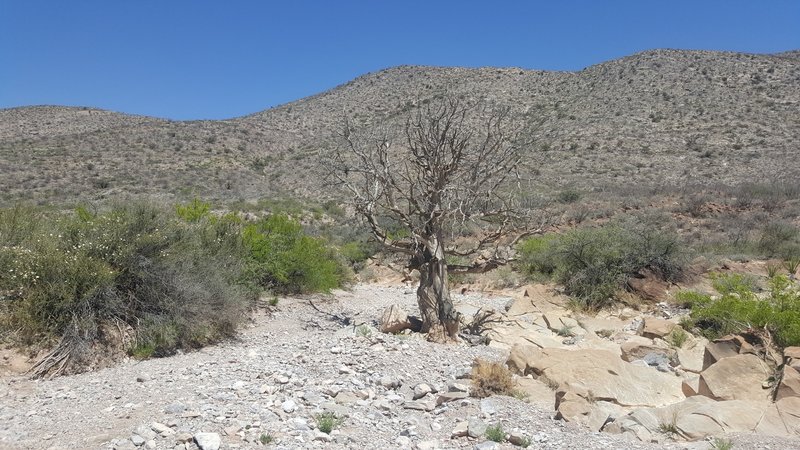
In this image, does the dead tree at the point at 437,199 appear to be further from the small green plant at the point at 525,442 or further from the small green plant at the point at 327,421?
the small green plant at the point at 525,442

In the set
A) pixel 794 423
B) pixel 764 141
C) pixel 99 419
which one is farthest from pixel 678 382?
pixel 764 141

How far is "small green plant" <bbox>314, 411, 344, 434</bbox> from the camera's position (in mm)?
5312

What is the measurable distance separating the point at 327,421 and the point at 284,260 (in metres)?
7.67

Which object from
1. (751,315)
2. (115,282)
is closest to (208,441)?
(115,282)

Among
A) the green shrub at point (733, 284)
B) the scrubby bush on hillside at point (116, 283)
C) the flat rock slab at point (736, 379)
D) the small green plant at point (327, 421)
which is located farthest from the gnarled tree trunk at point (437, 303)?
the green shrub at point (733, 284)

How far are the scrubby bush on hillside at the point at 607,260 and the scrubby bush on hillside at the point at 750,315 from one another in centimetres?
216

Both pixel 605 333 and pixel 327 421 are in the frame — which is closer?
pixel 327 421

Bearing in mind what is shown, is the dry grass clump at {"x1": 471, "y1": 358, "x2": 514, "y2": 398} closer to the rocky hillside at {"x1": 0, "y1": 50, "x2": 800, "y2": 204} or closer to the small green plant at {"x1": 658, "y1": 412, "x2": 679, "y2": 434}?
the small green plant at {"x1": 658, "y1": 412, "x2": 679, "y2": 434}

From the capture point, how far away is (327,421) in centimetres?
540

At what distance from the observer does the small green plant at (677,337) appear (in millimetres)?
9125

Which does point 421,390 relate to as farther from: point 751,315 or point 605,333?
point 751,315

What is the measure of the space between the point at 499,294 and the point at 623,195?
15.5m

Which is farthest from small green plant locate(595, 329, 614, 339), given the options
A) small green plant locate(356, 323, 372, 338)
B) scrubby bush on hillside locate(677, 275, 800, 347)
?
small green plant locate(356, 323, 372, 338)

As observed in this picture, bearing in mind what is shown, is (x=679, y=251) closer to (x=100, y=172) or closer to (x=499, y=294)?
(x=499, y=294)
